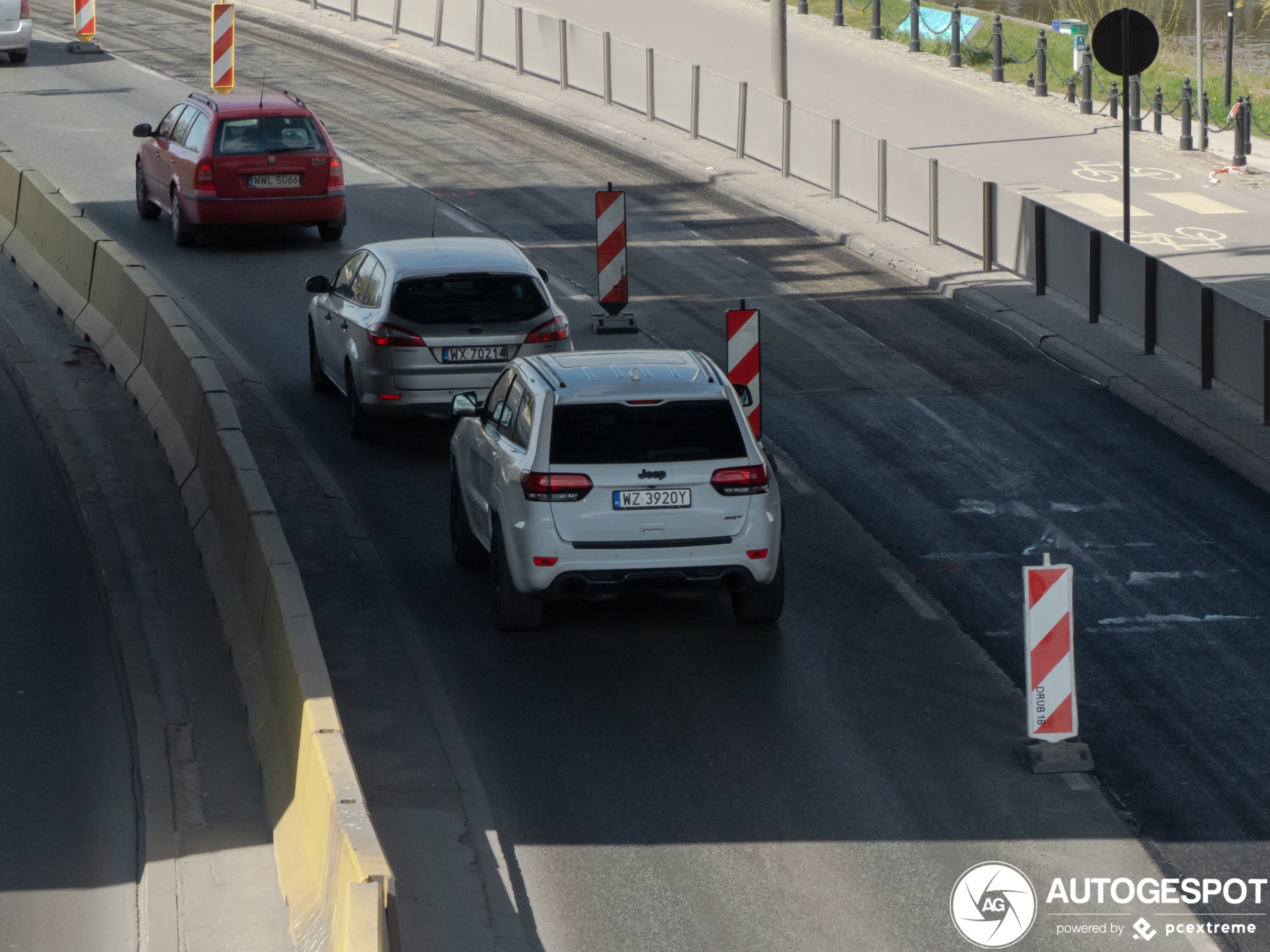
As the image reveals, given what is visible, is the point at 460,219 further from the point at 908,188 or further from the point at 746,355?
the point at 746,355

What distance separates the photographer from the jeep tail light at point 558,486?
10758 millimetres

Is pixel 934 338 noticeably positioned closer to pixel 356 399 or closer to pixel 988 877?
pixel 356 399

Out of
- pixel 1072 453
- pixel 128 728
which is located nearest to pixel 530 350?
pixel 1072 453

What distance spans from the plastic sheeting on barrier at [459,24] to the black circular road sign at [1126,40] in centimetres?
1829

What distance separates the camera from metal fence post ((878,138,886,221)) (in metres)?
24.8

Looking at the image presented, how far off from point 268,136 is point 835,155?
834cm

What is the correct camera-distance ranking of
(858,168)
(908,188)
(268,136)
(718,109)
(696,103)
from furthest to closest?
(696,103), (718,109), (858,168), (908,188), (268,136)

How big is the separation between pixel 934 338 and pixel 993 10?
1481 inches

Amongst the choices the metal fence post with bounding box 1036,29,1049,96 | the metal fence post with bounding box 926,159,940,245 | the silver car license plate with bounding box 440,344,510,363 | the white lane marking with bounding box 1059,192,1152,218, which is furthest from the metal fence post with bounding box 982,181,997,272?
the metal fence post with bounding box 1036,29,1049,96

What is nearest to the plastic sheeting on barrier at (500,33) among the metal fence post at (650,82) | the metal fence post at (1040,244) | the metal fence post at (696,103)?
the metal fence post at (650,82)

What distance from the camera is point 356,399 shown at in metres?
15.5

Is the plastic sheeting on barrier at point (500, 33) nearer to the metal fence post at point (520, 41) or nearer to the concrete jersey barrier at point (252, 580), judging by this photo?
the metal fence post at point (520, 41)

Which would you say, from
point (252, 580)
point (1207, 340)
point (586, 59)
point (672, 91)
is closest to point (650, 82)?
point (672, 91)

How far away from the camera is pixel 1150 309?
18594 mm
